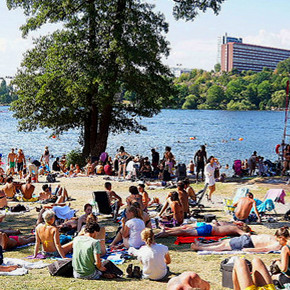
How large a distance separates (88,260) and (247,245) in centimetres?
324

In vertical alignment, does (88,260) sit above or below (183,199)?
below

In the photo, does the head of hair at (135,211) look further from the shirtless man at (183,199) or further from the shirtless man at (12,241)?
the shirtless man at (183,199)

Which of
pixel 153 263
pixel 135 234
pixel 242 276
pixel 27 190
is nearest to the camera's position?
pixel 242 276

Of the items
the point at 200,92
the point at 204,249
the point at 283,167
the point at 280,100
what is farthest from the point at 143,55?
the point at 200,92

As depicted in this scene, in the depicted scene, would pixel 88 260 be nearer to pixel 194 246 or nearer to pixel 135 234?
pixel 135 234

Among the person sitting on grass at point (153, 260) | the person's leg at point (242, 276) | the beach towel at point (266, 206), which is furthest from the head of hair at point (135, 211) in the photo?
the beach towel at point (266, 206)

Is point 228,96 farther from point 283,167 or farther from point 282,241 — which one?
point 282,241

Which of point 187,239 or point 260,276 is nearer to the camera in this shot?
point 260,276

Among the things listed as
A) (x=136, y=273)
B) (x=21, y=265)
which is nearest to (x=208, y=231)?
(x=136, y=273)

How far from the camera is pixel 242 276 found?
237 inches

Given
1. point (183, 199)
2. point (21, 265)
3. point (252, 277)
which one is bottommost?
point (21, 265)

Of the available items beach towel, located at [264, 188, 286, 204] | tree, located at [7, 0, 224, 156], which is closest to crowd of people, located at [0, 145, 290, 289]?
beach towel, located at [264, 188, 286, 204]

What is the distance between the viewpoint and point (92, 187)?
18.7 meters

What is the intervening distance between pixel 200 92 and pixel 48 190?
582ft
